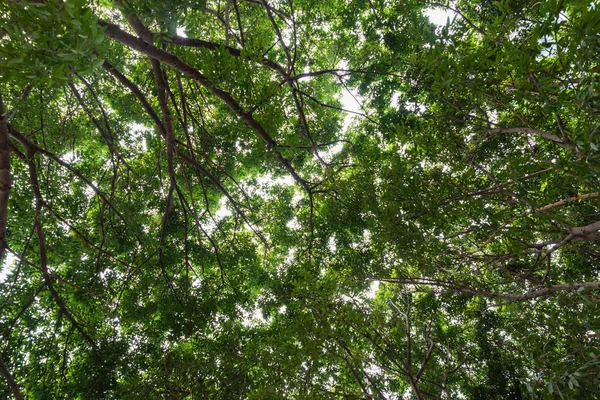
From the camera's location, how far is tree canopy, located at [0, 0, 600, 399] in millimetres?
2018

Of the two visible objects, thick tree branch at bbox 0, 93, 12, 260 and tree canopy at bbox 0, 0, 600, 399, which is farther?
thick tree branch at bbox 0, 93, 12, 260

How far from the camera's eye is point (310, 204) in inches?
140

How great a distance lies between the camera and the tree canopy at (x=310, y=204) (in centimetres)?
202

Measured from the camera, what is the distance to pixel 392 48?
513 centimetres

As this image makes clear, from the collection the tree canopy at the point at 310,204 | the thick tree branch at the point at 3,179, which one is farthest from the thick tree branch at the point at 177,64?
the thick tree branch at the point at 3,179

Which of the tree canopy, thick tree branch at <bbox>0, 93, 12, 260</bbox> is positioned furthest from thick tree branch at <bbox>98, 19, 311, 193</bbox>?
thick tree branch at <bbox>0, 93, 12, 260</bbox>

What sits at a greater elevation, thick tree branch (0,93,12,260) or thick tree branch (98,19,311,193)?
thick tree branch (98,19,311,193)

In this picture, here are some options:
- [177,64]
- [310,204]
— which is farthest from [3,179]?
[310,204]

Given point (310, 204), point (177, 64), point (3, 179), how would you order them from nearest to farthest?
point (177, 64)
point (3, 179)
point (310, 204)

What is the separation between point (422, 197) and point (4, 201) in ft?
10.6

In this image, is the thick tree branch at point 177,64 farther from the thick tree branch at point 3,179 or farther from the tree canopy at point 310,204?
the thick tree branch at point 3,179

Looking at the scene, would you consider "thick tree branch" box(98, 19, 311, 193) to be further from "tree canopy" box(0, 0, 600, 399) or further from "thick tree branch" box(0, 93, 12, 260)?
"thick tree branch" box(0, 93, 12, 260)

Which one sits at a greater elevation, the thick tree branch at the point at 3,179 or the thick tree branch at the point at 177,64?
the thick tree branch at the point at 177,64

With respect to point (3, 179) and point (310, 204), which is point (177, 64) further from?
point (310, 204)
